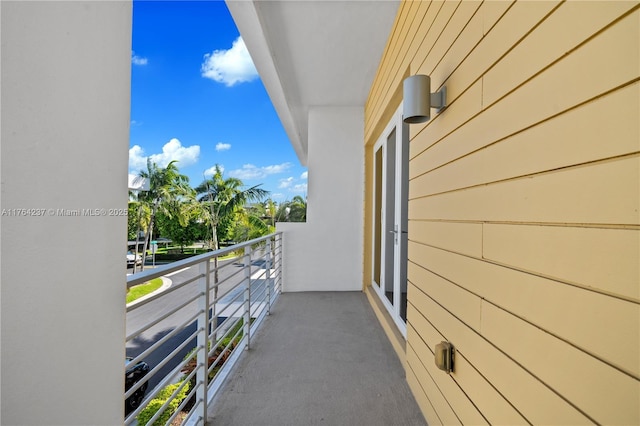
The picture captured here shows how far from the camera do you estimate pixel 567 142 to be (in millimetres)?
729

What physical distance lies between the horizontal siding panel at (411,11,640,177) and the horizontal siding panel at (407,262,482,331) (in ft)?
2.10

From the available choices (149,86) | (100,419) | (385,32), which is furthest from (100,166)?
(149,86)

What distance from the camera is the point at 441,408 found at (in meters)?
1.49

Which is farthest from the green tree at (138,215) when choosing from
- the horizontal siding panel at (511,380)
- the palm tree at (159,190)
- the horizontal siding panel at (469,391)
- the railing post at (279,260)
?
the horizontal siding panel at (511,380)

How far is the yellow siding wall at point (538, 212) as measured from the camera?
1.95 ft

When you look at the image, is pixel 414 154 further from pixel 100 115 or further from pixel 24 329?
pixel 24 329

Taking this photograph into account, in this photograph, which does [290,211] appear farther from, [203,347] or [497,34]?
[497,34]

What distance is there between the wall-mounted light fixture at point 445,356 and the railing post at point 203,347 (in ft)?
4.17

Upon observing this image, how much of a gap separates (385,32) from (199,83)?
42.7 metres

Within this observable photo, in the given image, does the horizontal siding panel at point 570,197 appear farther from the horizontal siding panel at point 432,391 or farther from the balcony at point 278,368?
the balcony at point 278,368

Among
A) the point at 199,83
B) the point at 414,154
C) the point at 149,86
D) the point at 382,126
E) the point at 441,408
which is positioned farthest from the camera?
the point at 199,83

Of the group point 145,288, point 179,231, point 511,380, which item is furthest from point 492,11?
point 179,231

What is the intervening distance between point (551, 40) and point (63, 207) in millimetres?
1313

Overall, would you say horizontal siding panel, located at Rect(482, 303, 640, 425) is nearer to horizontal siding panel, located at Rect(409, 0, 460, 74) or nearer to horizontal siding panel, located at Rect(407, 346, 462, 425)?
horizontal siding panel, located at Rect(407, 346, 462, 425)
